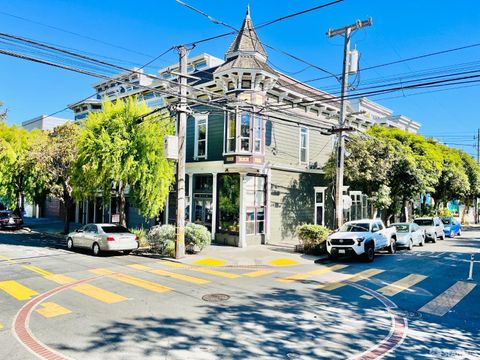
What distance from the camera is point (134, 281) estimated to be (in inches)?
478

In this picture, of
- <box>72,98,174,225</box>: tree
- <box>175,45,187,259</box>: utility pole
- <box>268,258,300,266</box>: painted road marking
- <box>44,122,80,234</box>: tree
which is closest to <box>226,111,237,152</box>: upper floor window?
<box>72,98,174,225</box>: tree

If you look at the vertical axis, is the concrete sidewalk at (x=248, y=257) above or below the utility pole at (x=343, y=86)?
below

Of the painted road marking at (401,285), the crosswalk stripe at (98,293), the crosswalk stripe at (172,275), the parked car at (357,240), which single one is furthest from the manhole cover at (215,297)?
the parked car at (357,240)

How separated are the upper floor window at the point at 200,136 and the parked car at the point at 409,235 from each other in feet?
40.8

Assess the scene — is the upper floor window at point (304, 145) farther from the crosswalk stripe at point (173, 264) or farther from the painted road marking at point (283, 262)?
the crosswalk stripe at point (173, 264)

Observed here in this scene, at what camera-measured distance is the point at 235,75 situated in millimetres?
20500

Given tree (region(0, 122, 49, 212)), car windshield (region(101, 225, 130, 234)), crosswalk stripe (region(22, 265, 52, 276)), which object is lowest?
crosswalk stripe (region(22, 265, 52, 276))

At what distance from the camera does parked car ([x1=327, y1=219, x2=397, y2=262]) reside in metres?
16.4

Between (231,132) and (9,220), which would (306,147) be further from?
(9,220)

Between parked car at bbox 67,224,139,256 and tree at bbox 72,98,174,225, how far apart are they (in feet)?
6.14

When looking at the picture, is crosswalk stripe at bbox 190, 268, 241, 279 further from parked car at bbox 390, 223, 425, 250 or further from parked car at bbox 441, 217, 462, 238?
parked car at bbox 441, 217, 462, 238

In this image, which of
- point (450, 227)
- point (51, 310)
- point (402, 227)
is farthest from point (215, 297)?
point (450, 227)

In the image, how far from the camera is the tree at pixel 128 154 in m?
18.8

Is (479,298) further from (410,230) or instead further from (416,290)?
(410,230)
